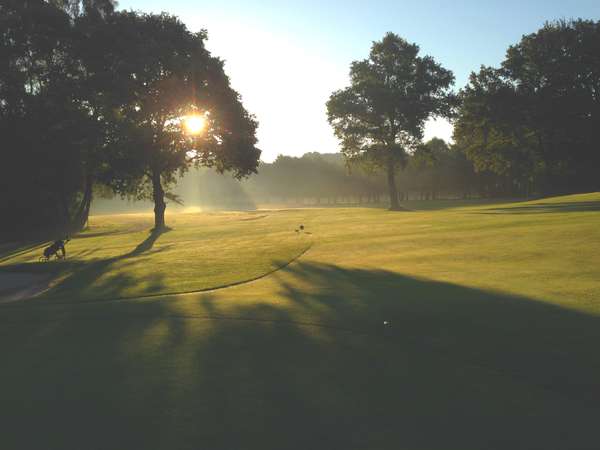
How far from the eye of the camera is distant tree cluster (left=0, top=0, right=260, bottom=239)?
42.4m

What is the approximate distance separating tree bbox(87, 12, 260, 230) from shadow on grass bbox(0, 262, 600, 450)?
33.4m

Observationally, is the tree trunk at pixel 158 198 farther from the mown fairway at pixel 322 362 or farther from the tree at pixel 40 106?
the mown fairway at pixel 322 362

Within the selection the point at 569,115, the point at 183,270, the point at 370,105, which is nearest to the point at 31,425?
the point at 183,270

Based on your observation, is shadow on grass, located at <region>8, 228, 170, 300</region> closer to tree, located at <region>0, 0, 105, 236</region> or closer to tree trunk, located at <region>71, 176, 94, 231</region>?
tree, located at <region>0, 0, 105, 236</region>

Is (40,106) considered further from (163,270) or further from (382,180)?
(382,180)

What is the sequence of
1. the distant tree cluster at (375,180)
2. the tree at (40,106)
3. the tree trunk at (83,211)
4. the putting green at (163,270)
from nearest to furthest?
the putting green at (163,270), the tree at (40,106), the tree trunk at (83,211), the distant tree cluster at (375,180)

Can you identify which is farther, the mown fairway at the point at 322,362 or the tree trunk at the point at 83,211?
the tree trunk at the point at 83,211

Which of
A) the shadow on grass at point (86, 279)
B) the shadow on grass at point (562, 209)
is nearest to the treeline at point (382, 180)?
the shadow on grass at point (562, 209)

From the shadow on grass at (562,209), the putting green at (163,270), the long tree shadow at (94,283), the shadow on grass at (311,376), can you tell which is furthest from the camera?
the shadow on grass at (562,209)

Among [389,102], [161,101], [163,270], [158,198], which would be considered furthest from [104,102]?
[389,102]

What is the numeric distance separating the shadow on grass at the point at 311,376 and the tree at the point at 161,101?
109 feet

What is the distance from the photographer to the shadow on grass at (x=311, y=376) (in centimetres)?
562

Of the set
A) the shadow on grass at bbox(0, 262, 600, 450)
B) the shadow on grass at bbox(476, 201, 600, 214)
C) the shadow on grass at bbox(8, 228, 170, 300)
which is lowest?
the shadow on grass at bbox(8, 228, 170, 300)

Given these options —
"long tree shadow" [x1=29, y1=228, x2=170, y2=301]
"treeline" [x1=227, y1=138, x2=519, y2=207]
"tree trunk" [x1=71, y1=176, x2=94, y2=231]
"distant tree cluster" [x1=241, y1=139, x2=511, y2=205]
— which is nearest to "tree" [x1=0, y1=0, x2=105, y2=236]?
"tree trunk" [x1=71, y1=176, x2=94, y2=231]
